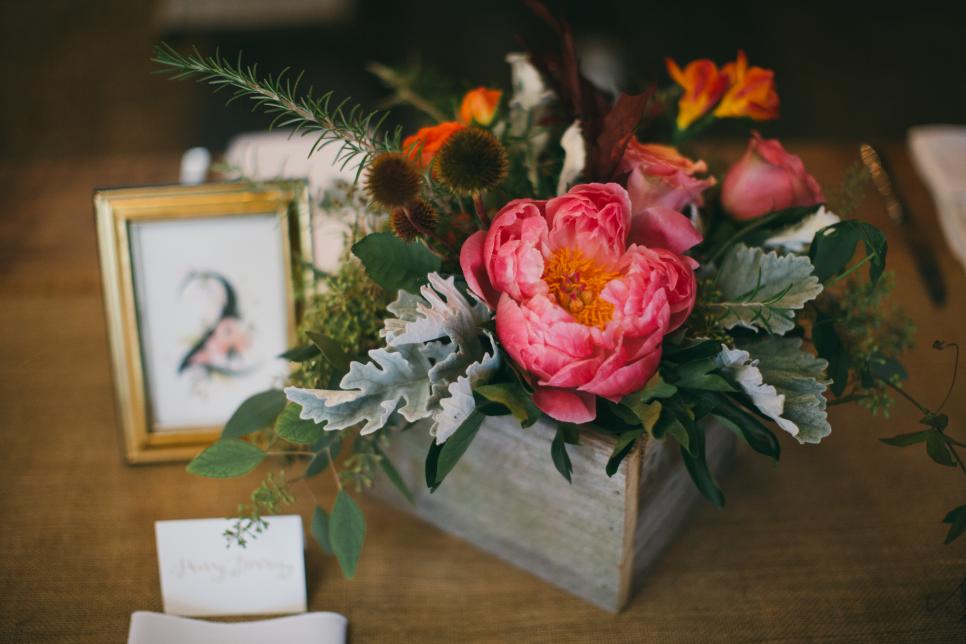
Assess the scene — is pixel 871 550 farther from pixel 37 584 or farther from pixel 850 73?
pixel 850 73

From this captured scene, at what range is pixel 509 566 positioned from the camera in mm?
760

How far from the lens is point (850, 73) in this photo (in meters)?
2.70

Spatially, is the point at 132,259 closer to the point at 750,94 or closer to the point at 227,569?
the point at 227,569

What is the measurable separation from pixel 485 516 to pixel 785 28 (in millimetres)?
2621

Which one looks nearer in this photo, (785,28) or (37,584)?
(37,584)

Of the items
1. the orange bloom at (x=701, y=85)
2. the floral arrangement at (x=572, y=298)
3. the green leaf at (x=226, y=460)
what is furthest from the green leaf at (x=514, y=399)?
the orange bloom at (x=701, y=85)

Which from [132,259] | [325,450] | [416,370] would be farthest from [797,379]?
[132,259]

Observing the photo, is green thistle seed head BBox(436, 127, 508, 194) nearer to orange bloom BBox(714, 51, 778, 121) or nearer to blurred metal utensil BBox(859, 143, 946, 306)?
orange bloom BBox(714, 51, 778, 121)

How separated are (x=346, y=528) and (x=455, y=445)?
0.15 metres

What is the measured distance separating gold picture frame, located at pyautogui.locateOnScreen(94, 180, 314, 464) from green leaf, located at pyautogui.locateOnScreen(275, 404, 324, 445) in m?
0.20

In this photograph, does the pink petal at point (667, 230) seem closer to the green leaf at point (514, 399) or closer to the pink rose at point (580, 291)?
the pink rose at point (580, 291)

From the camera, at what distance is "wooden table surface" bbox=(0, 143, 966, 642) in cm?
71

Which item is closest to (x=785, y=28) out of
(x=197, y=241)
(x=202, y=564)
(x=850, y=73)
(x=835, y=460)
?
(x=850, y=73)

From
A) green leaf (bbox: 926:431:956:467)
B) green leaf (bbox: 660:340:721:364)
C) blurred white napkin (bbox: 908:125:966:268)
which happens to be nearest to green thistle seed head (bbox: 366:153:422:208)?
green leaf (bbox: 660:340:721:364)
